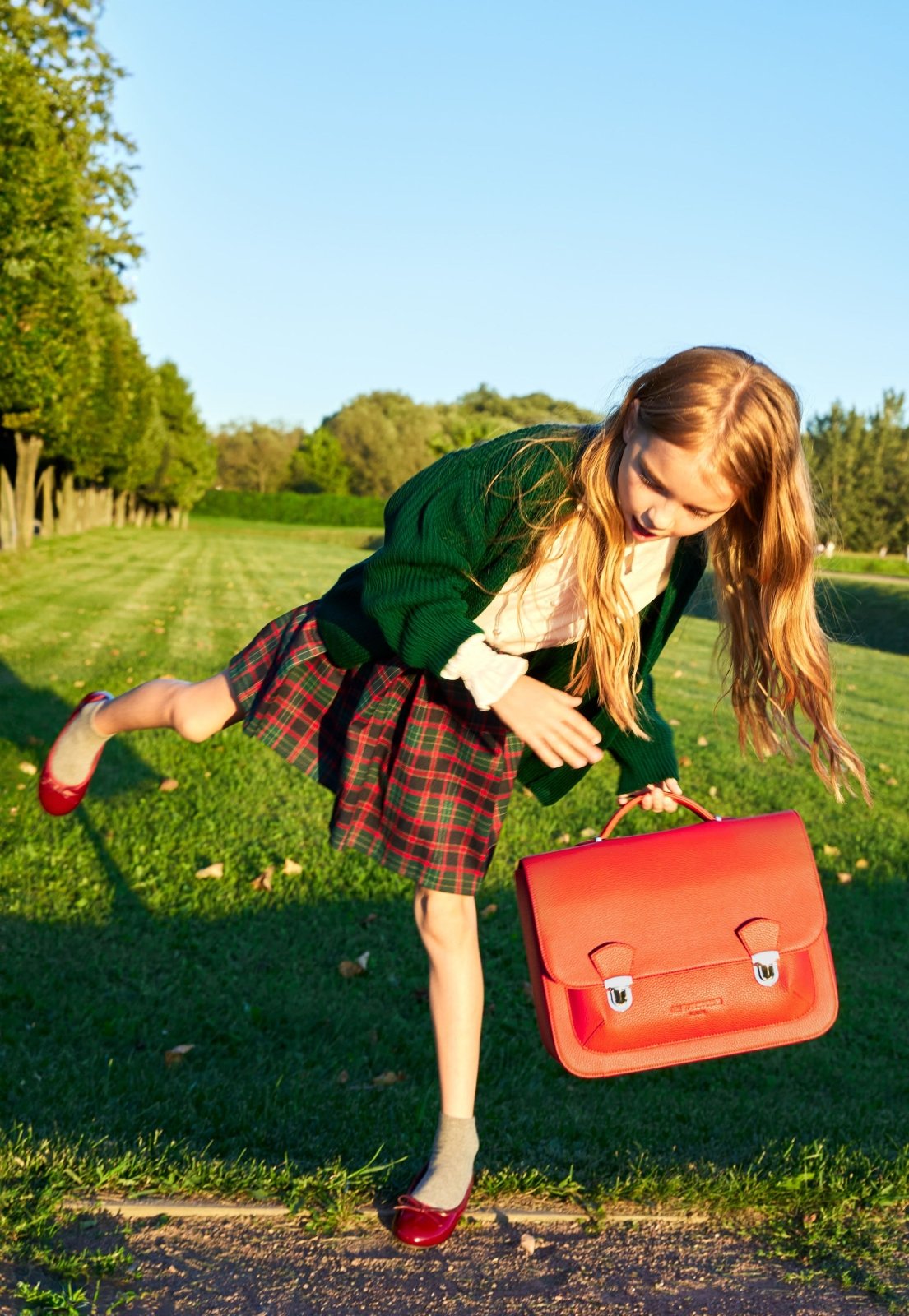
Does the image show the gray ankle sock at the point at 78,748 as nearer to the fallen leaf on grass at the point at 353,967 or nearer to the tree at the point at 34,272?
the fallen leaf on grass at the point at 353,967

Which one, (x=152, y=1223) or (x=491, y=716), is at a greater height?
(x=491, y=716)

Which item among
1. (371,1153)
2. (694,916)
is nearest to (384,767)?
(694,916)

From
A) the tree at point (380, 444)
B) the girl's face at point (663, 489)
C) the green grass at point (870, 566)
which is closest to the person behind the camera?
the girl's face at point (663, 489)

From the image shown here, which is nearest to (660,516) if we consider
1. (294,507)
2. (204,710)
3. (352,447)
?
(204,710)

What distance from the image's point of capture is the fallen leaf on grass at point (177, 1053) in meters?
3.44

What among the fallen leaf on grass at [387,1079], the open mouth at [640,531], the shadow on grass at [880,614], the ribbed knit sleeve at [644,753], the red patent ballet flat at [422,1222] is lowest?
the shadow on grass at [880,614]

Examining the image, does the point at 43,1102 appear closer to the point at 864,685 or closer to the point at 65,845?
the point at 65,845

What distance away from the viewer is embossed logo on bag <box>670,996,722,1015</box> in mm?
2477

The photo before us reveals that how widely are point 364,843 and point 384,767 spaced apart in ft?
0.64

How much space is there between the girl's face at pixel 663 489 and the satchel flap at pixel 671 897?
691 millimetres

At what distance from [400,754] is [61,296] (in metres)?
18.4

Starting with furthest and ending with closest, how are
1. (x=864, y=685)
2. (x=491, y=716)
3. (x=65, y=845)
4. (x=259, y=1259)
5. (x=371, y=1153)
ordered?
(x=864, y=685)
(x=65, y=845)
(x=371, y=1153)
(x=491, y=716)
(x=259, y=1259)

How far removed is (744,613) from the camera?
2.81m

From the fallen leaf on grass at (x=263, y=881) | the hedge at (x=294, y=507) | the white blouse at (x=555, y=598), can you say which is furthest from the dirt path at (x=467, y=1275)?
the hedge at (x=294, y=507)
